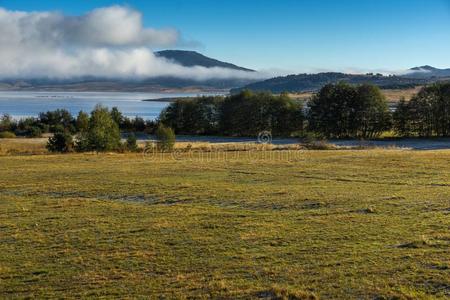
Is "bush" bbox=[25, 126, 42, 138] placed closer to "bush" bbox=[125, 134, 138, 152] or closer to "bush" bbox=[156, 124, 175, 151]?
"bush" bbox=[125, 134, 138, 152]

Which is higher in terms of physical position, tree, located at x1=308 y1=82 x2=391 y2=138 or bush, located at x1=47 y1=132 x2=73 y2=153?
tree, located at x1=308 y1=82 x2=391 y2=138

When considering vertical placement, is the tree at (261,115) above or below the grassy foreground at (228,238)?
above

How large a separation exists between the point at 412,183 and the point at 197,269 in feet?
49.0

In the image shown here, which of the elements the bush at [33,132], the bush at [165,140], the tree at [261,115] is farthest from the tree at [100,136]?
the bush at [33,132]

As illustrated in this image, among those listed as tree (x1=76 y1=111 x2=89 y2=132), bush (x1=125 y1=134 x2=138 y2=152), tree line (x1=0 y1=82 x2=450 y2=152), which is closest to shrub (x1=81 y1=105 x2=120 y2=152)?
bush (x1=125 y1=134 x2=138 y2=152)

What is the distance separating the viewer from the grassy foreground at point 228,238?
→ 354 inches

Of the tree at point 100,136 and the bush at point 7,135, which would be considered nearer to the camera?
the tree at point 100,136

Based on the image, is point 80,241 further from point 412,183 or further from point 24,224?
point 412,183

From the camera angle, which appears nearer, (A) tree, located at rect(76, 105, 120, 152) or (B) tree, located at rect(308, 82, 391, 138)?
(A) tree, located at rect(76, 105, 120, 152)

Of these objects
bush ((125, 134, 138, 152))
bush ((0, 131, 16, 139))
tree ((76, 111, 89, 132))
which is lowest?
bush ((125, 134, 138, 152))

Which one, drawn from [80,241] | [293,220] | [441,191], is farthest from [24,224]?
[441,191]

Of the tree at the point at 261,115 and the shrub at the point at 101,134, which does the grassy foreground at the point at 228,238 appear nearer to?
the shrub at the point at 101,134

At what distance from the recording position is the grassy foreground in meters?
8.99

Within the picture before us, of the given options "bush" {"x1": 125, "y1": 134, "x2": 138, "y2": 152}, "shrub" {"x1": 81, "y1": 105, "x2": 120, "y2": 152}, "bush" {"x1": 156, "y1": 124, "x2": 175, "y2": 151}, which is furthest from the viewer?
"bush" {"x1": 125, "y1": 134, "x2": 138, "y2": 152}
